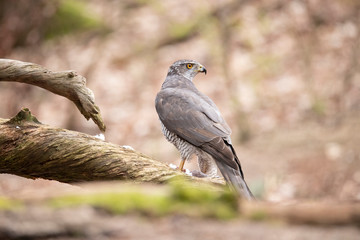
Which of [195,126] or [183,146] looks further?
[183,146]

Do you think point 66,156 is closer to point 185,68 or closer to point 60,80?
point 60,80

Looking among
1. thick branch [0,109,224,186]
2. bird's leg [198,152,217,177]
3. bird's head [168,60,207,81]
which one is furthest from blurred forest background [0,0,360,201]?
thick branch [0,109,224,186]

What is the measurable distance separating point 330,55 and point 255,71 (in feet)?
5.74

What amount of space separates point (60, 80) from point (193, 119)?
4.02ft

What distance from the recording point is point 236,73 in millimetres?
12750

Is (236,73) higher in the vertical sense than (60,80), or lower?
higher

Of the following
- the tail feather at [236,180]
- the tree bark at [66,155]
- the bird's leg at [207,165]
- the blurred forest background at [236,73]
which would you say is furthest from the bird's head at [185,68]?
the blurred forest background at [236,73]

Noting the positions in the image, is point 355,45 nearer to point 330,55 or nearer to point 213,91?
point 330,55

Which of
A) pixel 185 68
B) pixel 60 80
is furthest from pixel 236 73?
pixel 60 80

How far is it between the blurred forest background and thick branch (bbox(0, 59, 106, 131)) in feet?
14.0

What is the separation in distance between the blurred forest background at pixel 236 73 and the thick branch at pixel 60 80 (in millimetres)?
4261

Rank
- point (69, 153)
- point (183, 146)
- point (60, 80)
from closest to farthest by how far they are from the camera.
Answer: point (69, 153), point (60, 80), point (183, 146)

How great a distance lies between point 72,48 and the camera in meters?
15.4

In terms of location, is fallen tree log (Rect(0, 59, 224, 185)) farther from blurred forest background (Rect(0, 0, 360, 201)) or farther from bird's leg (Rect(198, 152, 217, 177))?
blurred forest background (Rect(0, 0, 360, 201))
